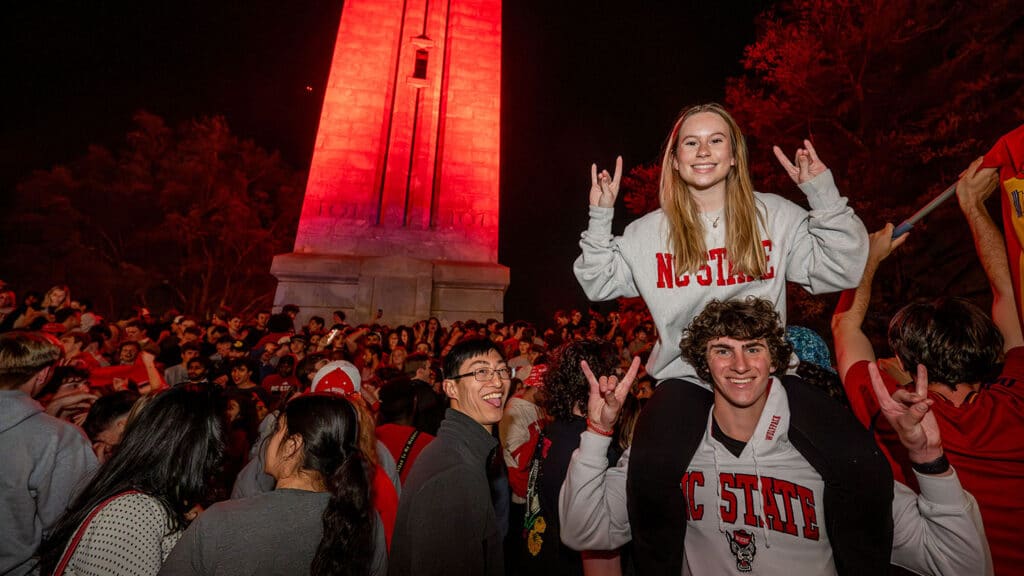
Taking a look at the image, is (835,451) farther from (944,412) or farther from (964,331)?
(964,331)

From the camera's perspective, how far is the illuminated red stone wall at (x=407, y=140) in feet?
48.1

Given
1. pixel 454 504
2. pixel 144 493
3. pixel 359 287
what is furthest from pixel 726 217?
pixel 359 287

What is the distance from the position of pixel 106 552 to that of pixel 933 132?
16.0 m

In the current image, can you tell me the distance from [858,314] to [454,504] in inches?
87.6

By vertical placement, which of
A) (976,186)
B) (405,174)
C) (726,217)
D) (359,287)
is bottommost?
(726,217)

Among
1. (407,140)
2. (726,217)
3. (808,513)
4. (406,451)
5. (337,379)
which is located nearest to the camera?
(808,513)

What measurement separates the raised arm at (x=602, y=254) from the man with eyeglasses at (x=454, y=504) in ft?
2.55

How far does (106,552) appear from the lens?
2.06 m

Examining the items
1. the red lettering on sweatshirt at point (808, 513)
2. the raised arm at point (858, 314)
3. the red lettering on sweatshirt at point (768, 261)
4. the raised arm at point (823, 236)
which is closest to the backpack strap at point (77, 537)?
the red lettering on sweatshirt at point (808, 513)

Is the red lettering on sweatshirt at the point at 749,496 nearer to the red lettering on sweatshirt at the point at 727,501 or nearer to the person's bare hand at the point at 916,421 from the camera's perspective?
the red lettering on sweatshirt at the point at 727,501

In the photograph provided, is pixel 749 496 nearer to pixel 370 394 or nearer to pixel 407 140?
pixel 370 394

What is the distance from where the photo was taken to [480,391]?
2.83m

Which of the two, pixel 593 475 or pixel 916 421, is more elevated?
pixel 916 421

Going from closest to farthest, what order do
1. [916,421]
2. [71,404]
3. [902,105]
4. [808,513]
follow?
[916,421] < [808,513] < [71,404] < [902,105]
